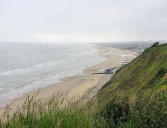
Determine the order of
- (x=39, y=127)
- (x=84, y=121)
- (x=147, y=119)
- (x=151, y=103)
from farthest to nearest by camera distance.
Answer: (x=151, y=103)
(x=147, y=119)
(x=84, y=121)
(x=39, y=127)

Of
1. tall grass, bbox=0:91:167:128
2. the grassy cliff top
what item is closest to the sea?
tall grass, bbox=0:91:167:128

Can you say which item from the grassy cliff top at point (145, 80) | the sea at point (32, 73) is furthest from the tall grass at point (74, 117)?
the grassy cliff top at point (145, 80)

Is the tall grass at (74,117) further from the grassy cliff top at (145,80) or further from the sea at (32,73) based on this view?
the grassy cliff top at (145,80)

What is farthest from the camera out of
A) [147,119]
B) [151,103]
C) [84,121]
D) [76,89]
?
[76,89]

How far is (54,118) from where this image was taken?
384 centimetres

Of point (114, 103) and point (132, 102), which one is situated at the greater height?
point (132, 102)

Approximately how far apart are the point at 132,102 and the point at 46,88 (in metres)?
21.8

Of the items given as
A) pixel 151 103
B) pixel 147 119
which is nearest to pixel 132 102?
pixel 151 103

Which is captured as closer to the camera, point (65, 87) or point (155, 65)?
point (155, 65)

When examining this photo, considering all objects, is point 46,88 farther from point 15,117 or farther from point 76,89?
point 15,117

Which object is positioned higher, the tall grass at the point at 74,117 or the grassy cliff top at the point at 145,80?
the tall grass at the point at 74,117

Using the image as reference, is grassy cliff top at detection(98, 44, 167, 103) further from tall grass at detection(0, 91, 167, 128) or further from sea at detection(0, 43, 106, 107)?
sea at detection(0, 43, 106, 107)

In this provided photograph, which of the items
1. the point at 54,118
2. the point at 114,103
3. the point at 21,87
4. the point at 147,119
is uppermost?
the point at 54,118

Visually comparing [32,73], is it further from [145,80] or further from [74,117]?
[74,117]
